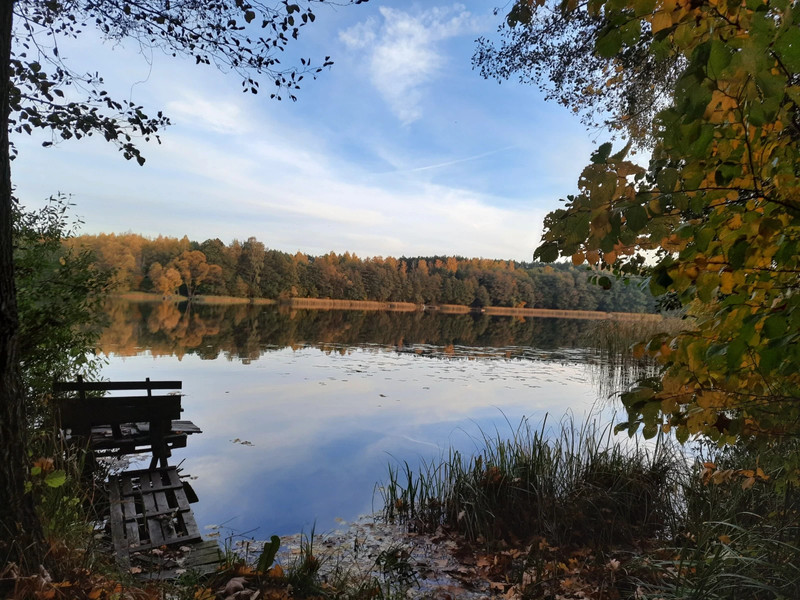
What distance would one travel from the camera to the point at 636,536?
18.4 feet

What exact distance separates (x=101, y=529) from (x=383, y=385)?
9.75 metres

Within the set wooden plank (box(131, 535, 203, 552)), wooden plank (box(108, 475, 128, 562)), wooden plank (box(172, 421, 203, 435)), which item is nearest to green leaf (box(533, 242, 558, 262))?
wooden plank (box(108, 475, 128, 562))

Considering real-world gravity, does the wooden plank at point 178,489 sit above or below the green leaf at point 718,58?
below

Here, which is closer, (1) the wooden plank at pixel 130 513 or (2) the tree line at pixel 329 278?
(1) the wooden plank at pixel 130 513

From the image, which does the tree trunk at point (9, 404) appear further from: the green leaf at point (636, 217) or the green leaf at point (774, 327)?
the green leaf at point (774, 327)

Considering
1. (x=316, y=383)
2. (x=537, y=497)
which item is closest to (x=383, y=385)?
(x=316, y=383)

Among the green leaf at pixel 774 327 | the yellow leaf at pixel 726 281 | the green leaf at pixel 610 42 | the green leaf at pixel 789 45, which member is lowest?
the green leaf at pixel 774 327

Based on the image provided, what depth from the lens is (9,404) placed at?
10.2ft

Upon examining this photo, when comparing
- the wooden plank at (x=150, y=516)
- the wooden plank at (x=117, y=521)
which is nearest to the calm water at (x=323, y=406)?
the wooden plank at (x=150, y=516)

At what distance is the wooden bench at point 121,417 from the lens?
6.79m

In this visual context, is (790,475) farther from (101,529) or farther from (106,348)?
(106,348)

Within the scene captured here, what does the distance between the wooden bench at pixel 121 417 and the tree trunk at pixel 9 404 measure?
12.4 feet

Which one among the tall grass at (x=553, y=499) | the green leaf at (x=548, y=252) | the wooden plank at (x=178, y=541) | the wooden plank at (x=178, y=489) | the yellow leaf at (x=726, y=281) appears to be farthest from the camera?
the wooden plank at (x=178, y=489)

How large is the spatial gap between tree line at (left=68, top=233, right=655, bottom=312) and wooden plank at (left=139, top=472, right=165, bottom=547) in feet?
226
